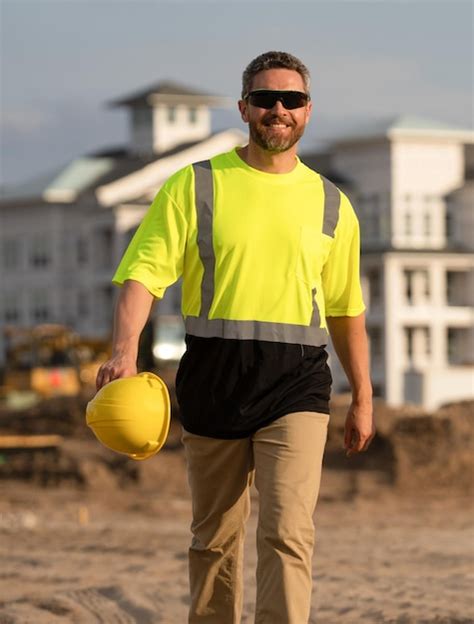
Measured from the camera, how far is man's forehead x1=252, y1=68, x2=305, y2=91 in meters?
6.12

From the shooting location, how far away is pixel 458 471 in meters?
26.2

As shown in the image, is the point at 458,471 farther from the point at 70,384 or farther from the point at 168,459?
the point at 70,384

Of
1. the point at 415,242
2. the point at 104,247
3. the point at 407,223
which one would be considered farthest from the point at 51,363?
the point at 104,247

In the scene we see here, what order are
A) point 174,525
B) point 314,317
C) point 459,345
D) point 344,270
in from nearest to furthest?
1. point 314,317
2. point 344,270
3. point 174,525
4. point 459,345

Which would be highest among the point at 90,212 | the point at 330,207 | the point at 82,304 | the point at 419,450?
the point at 90,212

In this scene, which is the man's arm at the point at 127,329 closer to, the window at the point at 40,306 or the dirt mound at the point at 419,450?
the dirt mound at the point at 419,450

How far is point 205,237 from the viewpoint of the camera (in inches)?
240

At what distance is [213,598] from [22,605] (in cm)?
346

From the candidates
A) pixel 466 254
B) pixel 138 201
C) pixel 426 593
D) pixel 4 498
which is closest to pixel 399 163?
pixel 466 254

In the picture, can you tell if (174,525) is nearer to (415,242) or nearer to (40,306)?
(415,242)

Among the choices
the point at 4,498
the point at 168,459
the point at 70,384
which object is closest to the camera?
the point at 4,498

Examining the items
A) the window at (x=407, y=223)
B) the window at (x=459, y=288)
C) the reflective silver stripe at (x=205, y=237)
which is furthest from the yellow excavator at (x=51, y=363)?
the reflective silver stripe at (x=205, y=237)

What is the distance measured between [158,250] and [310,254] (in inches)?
21.2

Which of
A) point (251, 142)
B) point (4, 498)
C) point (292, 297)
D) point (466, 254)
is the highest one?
point (466, 254)
